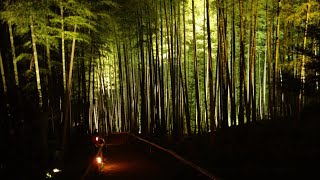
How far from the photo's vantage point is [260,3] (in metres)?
11.7

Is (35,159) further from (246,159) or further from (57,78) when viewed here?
(57,78)

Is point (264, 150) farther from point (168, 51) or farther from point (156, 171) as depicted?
point (168, 51)

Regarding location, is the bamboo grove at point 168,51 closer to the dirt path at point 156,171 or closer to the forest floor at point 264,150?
the forest floor at point 264,150

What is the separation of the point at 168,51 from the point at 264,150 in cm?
584

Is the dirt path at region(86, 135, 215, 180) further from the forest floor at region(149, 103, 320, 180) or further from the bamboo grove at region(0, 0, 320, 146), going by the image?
the bamboo grove at region(0, 0, 320, 146)

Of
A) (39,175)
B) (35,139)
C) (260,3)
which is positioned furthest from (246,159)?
(260,3)

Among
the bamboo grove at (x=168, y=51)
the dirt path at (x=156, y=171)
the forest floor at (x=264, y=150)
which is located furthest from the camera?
the bamboo grove at (x=168, y=51)

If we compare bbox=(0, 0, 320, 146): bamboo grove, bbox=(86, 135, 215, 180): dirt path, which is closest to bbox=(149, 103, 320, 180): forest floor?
bbox=(86, 135, 215, 180): dirt path

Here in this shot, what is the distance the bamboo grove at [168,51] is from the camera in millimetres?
8891

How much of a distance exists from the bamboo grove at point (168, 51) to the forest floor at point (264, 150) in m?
0.58

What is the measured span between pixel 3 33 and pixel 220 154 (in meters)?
7.34

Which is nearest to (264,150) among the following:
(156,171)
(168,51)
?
(156,171)

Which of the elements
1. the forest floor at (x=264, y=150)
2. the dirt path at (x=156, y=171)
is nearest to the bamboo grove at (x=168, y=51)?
the forest floor at (x=264, y=150)

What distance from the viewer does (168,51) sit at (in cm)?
1298
